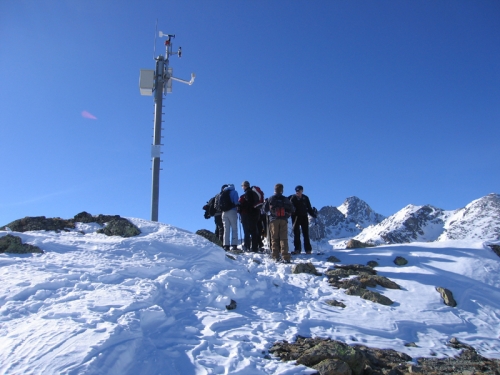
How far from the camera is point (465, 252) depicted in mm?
11008

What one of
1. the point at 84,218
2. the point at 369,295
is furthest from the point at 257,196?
the point at 369,295

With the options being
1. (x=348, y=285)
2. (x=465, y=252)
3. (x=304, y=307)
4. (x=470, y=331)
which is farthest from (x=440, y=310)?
(x=465, y=252)

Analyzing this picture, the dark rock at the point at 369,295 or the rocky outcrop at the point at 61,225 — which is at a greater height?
the rocky outcrop at the point at 61,225

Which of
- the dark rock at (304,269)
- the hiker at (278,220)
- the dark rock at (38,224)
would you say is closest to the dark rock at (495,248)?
the dark rock at (304,269)

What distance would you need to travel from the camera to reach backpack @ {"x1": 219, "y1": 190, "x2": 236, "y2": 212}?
1259 centimetres

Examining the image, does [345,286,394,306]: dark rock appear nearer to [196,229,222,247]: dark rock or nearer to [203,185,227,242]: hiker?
[196,229,222,247]: dark rock

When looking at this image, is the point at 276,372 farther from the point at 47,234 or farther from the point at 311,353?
the point at 47,234

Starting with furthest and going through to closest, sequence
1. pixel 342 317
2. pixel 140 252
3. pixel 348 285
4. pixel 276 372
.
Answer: pixel 140 252 → pixel 348 285 → pixel 342 317 → pixel 276 372

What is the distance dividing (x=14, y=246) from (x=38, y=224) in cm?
286

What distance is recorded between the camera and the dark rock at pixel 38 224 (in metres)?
11.2

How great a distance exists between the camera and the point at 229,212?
41.7 feet

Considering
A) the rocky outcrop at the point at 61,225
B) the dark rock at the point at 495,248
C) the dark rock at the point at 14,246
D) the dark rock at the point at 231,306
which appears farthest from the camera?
the rocky outcrop at the point at 61,225

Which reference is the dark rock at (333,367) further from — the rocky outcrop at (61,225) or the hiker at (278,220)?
the rocky outcrop at (61,225)

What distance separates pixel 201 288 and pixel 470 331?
5.06m
